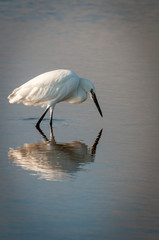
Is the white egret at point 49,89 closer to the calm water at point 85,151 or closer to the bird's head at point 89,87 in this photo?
the bird's head at point 89,87

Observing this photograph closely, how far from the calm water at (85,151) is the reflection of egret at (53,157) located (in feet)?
0.04

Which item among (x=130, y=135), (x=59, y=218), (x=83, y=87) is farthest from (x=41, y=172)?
(x=83, y=87)

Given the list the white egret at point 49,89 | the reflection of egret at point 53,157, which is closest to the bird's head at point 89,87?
the white egret at point 49,89

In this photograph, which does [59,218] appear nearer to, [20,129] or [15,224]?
[15,224]

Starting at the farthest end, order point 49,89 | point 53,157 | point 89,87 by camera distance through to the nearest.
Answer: point 89,87 < point 49,89 < point 53,157

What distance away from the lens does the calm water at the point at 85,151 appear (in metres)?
5.04

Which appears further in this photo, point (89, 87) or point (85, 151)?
point (89, 87)

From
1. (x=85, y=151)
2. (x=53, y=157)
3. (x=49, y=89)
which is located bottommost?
(x=85, y=151)

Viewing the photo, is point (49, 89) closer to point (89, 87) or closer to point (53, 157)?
point (89, 87)

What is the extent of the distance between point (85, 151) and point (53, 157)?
23.6 inches

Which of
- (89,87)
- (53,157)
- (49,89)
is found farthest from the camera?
(89,87)

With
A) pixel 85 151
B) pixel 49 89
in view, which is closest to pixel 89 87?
pixel 49 89

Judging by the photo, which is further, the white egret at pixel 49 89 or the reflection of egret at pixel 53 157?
the white egret at pixel 49 89

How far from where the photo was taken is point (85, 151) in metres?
7.39
